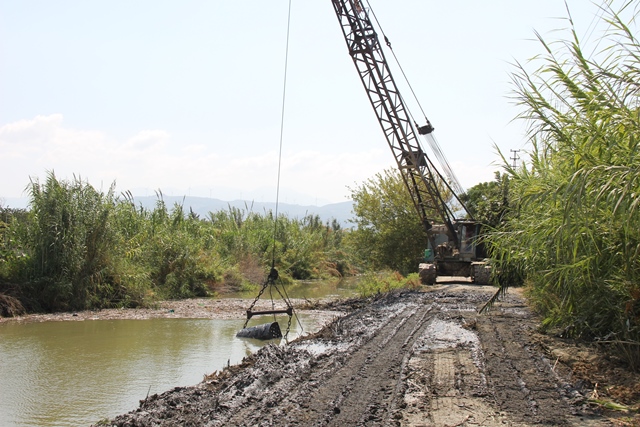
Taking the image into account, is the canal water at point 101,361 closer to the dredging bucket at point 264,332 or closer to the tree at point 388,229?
the dredging bucket at point 264,332

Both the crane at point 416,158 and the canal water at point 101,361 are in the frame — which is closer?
A: the canal water at point 101,361

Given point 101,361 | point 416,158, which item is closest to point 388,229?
point 416,158

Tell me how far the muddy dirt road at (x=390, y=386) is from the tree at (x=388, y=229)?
17.4 meters

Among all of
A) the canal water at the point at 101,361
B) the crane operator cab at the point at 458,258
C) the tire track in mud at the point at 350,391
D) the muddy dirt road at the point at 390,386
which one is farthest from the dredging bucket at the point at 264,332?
the crane operator cab at the point at 458,258

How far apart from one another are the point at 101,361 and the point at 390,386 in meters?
5.51

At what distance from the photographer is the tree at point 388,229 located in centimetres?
2861

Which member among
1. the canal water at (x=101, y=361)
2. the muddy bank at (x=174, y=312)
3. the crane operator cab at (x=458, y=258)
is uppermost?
the crane operator cab at (x=458, y=258)

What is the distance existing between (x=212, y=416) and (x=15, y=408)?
3.05m

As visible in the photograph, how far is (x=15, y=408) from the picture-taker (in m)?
7.66

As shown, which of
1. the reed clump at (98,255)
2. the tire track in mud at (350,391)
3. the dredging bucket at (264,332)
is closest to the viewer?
the tire track in mud at (350,391)

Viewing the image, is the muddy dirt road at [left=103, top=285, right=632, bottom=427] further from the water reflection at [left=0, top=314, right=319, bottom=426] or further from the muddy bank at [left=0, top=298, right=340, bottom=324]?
the muddy bank at [left=0, top=298, right=340, bottom=324]

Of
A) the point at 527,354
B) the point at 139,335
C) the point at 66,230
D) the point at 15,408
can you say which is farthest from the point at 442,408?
the point at 66,230

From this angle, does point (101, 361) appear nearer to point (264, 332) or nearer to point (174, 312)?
point (264, 332)

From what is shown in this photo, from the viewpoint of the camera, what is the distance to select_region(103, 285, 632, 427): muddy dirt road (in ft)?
19.5
